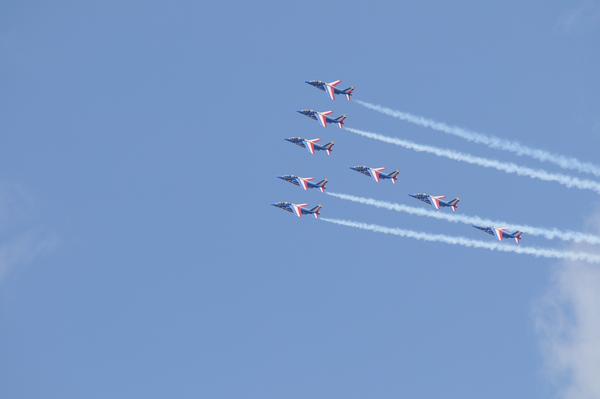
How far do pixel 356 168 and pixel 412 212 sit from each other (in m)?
19.5

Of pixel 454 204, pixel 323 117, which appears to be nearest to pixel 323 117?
pixel 323 117

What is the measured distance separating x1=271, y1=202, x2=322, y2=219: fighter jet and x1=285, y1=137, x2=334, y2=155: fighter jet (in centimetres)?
902

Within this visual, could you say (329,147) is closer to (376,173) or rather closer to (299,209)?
(376,173)

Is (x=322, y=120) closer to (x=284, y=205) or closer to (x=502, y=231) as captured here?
(x=284, y=205)

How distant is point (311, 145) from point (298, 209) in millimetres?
10744

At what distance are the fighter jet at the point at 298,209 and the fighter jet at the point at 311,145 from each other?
9024 millimetres

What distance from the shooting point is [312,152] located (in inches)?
7151

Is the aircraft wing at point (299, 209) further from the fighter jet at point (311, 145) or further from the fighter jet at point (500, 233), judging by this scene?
the fighter jet at point (500, 233)

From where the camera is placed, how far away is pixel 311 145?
182 metres

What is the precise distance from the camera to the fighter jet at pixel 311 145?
18088cm

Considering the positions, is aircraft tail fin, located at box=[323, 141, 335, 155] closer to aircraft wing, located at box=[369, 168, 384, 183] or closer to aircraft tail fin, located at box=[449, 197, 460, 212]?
aircraft wing, located at box=[369, 168, 384, 183]

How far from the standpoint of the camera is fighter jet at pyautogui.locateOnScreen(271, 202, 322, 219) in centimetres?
18100

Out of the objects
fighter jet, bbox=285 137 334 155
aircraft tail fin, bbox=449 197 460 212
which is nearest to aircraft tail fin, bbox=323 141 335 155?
fighter jet, bbox=285 137 334 155

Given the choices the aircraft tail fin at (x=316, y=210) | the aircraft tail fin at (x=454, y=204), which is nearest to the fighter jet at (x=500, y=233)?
the aircraft tail fin at (x=454, y=204)
